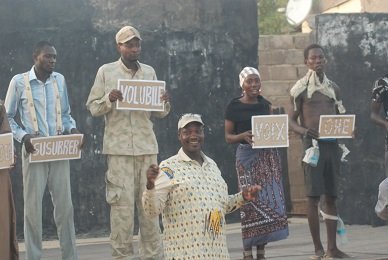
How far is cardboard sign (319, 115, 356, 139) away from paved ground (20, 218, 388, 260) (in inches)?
46.8

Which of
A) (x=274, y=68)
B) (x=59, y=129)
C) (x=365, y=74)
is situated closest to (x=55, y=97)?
(x=59, y=129)

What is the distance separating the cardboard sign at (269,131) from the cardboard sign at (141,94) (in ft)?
3.12

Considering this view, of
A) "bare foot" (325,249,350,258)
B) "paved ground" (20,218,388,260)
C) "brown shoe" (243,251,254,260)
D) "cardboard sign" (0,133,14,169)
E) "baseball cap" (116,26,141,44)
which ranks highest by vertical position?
"baseball cap" (116,26,141,44)

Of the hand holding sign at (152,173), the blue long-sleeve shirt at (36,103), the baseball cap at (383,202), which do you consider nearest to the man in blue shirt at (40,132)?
the blue long-sleeve shirt at (36,103)

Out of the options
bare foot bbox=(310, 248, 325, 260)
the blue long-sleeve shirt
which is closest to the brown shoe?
bare foot bbox=(310, 248, 325, 260)

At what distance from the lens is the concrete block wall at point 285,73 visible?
50.8 ft

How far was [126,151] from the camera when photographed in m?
9.70

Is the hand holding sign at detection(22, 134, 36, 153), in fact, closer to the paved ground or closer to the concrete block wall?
the paved ground

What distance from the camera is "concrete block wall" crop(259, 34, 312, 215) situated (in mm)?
15477

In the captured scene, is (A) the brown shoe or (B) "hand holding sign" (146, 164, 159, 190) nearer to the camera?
(B) "hand holding sign" (146, 164, 159, 190)

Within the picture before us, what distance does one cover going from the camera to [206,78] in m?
13.8

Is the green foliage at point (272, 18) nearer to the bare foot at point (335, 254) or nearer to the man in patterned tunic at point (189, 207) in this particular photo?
the bare foot at point (335, 254)

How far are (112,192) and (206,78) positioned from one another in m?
4.37

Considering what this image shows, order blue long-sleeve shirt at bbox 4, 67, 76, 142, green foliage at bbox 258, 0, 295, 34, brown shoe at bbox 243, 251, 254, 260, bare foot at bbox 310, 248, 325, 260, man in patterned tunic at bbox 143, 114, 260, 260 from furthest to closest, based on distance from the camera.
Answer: green foliage at bbox 258, 0, 295, 34 → bare foot at bbox 310, 248, 325, 260 → brown shoe at bbox 243, 251, 254, 260 → blue long-sleeve shirt at bbox 4, 67, 76, 142 → man in patterned tunic at bbox 143, 114, 260, 260
